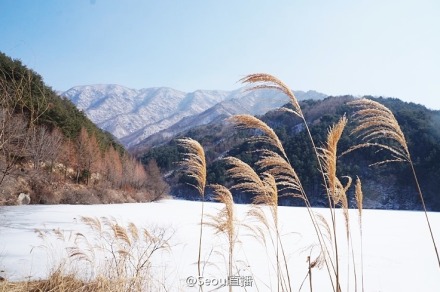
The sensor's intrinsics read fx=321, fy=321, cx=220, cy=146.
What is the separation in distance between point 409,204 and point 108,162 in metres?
49.5

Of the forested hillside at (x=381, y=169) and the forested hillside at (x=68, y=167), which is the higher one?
the forested hillside at (x=381, y=169)

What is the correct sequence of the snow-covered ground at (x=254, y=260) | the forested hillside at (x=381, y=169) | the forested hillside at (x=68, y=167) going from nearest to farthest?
the snow-covered ground at (x=254, y=260) < the forested hillside at (x=68, y=167) < the forested hillside at (x=381, y=169)

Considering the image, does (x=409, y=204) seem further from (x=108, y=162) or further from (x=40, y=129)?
(x=40, y=129)

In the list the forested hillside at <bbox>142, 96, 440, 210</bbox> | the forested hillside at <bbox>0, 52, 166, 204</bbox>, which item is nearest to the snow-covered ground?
the forested hillside at <bbox>0, 52, 166, 204</bbox>

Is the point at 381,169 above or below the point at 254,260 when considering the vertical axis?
above

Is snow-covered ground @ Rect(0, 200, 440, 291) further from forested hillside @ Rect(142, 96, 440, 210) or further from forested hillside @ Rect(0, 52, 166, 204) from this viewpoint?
forested hillside @ Rect(142, 96, 440, 210)

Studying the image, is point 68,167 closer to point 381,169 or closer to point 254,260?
point 254,260

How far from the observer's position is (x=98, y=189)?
29734mm

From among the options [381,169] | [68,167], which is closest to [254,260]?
[68,167]

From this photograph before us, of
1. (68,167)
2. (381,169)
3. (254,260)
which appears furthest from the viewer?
(381,169)

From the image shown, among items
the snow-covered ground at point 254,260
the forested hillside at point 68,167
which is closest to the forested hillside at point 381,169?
the forested hillside at point 68,167

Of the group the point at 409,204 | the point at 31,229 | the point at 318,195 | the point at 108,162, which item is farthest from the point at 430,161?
the point at 31,229

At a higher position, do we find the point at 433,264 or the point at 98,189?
the point at 98,189

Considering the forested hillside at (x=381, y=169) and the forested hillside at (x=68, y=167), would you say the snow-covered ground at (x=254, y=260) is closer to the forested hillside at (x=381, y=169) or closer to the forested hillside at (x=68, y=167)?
the forested hillside at (x=68, y=167)
